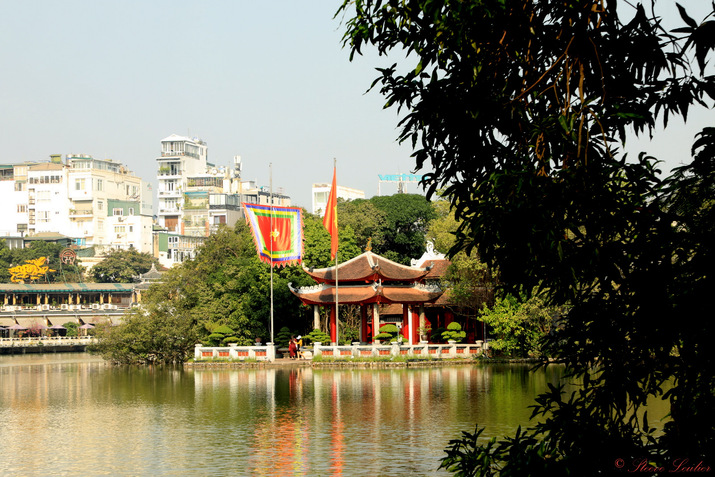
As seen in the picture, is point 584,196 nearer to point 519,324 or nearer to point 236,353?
point 519,324

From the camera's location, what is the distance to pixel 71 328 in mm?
71500

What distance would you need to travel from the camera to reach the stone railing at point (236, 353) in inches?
1441

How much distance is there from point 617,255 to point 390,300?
102ft

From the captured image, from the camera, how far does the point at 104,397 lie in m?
27.6

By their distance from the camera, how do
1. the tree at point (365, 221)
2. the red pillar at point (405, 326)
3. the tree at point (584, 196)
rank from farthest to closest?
the tree at point (365, 221)
the red pillar at point (405, 326)
the tree at point (584, 196)

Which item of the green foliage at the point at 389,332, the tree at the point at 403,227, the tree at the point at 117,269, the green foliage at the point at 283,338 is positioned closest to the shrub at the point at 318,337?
the green foliage at the point at 283,338

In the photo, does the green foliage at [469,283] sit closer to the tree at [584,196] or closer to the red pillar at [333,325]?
the red pillar at [333,325]

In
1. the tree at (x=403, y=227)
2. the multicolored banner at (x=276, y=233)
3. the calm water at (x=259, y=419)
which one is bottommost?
the calm water at (x=259, y=419)

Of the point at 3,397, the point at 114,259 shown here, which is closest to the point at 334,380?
the point at 3,397

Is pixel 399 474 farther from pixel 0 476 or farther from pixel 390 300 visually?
pixel 390 300

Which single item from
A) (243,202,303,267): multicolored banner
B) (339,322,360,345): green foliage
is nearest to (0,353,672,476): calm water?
(243,202,303,267): multicolored banner

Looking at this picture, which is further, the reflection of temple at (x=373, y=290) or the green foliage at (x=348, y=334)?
the green foliage at (x=348, y=334)

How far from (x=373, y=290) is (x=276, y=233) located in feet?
15.7

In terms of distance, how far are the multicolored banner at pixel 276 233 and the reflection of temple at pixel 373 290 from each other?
6.24 feet
